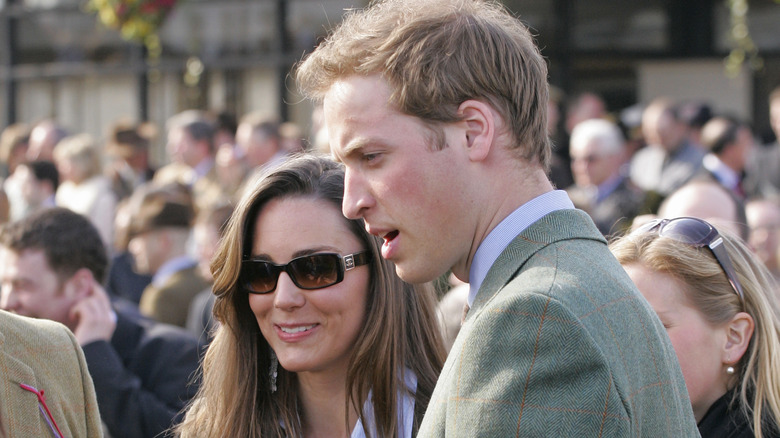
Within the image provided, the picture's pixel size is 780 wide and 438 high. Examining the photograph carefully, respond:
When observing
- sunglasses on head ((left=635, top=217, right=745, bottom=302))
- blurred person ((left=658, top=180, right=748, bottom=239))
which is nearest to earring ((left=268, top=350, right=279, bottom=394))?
sunglasses on head ((left=635, top=217, right=745, bottom=302))

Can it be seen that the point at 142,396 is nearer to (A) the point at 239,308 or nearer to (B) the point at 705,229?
(A) the point at 239,308

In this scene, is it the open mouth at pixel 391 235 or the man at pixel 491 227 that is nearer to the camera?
the man at pixel 491 227

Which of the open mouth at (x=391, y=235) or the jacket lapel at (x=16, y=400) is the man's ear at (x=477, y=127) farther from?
the jacket lapel at (x=16, y=400)

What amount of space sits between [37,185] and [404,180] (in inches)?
276

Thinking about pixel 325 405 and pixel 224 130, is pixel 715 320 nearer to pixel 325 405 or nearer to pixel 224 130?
pixel 325 405

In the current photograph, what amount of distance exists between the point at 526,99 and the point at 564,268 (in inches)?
14.0

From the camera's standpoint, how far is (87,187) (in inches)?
331

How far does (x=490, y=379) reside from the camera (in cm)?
143

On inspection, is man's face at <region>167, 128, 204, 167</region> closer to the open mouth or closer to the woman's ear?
the woman's ear

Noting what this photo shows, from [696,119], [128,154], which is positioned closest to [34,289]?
[128,154]

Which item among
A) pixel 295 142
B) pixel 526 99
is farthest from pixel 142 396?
pixel 295 142

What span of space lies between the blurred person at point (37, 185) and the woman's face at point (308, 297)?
5.79 m

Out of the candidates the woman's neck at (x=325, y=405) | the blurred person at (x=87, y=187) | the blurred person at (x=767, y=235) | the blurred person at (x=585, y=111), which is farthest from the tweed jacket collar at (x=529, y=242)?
the blurred person at (x=585, y=111)

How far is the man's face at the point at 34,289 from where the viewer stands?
3945 mm
